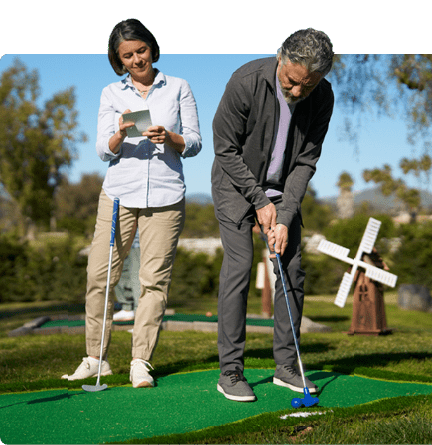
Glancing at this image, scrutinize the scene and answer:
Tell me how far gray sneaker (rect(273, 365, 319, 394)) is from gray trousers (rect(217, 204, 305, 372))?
5 cm

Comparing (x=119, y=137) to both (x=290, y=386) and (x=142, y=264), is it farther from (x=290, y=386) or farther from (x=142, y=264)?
(x=290, y=386)

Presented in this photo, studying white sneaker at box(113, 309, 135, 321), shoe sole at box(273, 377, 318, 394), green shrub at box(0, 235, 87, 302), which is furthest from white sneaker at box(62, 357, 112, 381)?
green shrub at box(0, 235, 87, 302)

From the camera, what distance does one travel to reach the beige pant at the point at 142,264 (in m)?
3.55

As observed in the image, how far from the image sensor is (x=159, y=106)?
3650mm

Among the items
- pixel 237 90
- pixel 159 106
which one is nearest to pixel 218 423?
pixel 237 90

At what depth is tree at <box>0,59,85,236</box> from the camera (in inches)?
1246

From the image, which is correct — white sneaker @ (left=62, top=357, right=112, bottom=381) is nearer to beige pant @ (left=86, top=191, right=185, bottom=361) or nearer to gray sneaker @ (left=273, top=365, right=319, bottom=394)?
beige pant @ (left=86, top=191, right=185, bottom=361)

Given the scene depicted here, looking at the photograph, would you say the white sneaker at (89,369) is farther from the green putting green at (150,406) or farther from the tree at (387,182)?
the tree at (387,182)

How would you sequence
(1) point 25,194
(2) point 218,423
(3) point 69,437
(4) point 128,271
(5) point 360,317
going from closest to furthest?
(3) point 69,437 < (2) point 218,423 < (4) point 128,271 < (5) point 360,317 < (1) point 25,194

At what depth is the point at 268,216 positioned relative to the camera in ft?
10.3

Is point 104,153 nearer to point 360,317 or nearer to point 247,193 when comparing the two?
point 247,193

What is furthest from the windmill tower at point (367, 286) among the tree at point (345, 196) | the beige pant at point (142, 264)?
the tree at point (345, 196)

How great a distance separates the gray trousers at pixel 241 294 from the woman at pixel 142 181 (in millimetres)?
472

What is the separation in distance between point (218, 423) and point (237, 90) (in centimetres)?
177
